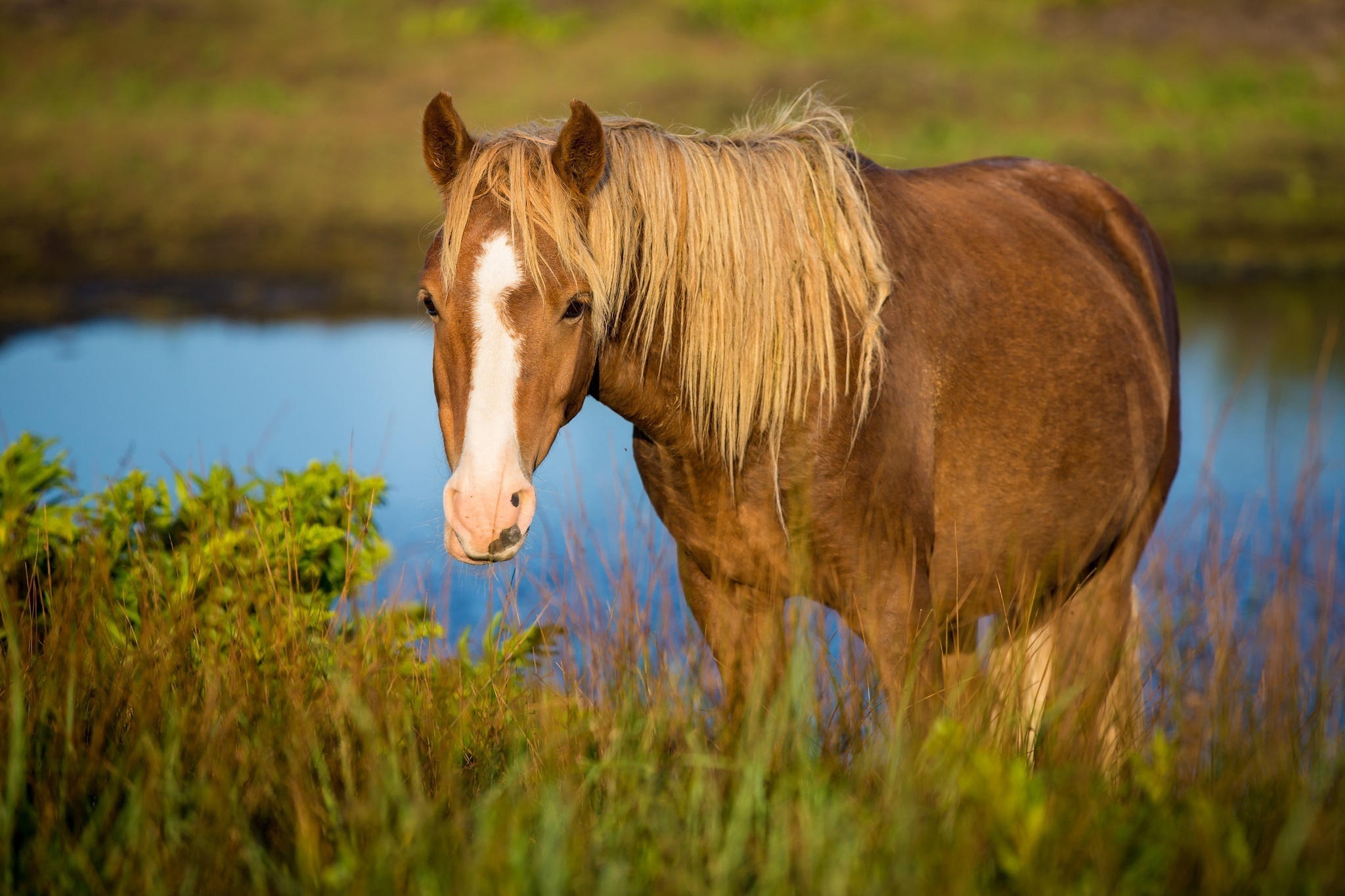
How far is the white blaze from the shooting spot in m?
1.91

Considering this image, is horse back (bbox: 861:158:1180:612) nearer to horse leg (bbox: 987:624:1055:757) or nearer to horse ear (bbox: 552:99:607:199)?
horse leg (bbox: 987:624:1055:757)

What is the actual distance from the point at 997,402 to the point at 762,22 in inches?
649

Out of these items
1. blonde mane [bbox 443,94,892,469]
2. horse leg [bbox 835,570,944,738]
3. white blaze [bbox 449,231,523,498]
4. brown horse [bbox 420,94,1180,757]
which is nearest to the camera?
white blaze [bbox 449,231,523,498]

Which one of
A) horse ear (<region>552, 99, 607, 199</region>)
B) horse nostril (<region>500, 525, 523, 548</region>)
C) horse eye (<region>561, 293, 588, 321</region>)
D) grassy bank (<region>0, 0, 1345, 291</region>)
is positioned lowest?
horse nostril (<region>500, 525, 523, 548</region>)

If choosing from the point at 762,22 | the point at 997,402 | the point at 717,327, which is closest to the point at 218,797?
the point at 717,327

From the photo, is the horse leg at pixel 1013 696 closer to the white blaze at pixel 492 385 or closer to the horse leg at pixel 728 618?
the horse leg at pixel 728 618

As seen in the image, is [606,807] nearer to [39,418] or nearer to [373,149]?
[39,418]

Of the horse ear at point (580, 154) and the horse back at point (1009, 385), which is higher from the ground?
the horse ear at point (580, 154)

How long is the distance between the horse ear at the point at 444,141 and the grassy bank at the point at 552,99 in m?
8.45

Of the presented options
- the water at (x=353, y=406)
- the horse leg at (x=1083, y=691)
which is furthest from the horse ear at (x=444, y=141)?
the water at (x=353, y=406)

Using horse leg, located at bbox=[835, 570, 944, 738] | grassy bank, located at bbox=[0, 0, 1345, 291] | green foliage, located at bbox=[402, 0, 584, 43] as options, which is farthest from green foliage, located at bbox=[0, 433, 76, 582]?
green foliage, located at bbox=[402, 0, 584, 43]

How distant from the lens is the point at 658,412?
95.6 inches

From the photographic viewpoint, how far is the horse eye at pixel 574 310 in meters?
2.08

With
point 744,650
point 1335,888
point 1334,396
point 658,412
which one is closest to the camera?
point 1335,888
